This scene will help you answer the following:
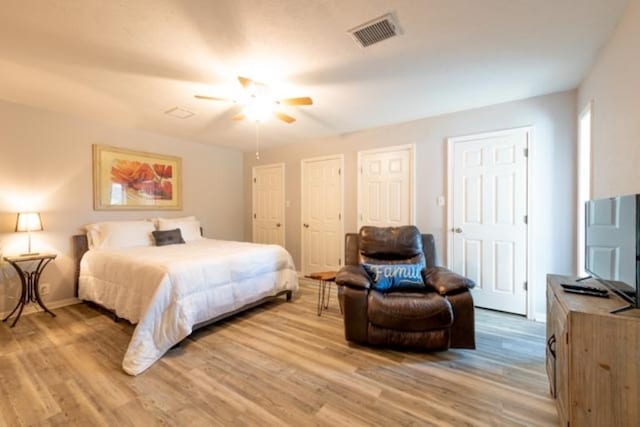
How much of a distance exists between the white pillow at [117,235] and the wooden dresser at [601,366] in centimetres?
424

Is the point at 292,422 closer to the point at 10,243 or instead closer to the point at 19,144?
the point at 10,243

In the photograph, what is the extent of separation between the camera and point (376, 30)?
6.20 feet

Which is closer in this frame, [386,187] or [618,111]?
[618,111]

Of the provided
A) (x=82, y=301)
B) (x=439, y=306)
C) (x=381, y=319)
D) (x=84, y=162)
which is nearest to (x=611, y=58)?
(x=439, y=306)

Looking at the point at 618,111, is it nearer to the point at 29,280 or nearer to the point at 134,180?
the point at 134,180

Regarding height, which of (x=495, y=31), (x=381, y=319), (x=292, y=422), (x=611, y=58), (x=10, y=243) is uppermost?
(x=495, y=31)

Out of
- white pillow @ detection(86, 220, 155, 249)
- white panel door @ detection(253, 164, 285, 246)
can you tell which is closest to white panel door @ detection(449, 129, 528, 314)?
white panel door @ detection(253, 164, 285, 246)

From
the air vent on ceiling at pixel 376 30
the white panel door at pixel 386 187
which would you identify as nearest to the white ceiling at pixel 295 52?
the air vent on ceiling at pixel 376 30

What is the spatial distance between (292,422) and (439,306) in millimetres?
1328

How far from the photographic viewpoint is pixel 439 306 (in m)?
2.21

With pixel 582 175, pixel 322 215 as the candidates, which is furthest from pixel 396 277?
pixel 322 215

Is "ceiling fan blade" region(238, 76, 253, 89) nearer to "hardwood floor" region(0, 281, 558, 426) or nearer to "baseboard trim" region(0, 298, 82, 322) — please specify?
"hardwood floor" region(0, 281, 558, 426)

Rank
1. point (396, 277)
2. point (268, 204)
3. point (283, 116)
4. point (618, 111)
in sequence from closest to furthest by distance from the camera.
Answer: point (618, 111)
point (396, 277)
point (283, 116)
point (268, 204)

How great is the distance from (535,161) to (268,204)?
13.2ft
